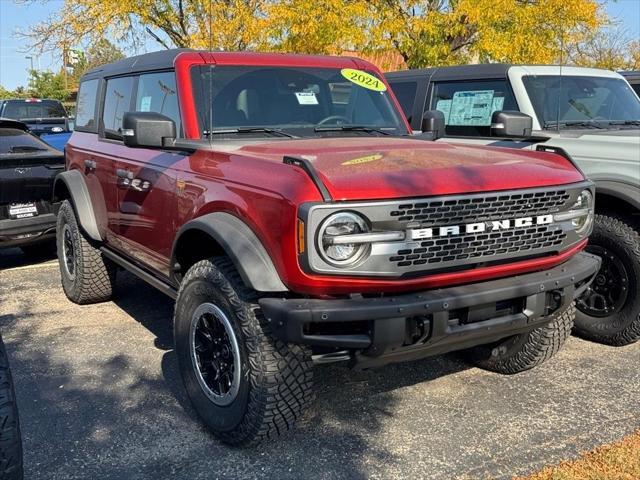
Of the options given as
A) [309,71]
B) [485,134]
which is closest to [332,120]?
[309,71]

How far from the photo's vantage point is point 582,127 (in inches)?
199

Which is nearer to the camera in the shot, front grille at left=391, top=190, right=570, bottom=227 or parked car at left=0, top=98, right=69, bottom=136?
front grille at left=391, top=190, right=570, bottom=227

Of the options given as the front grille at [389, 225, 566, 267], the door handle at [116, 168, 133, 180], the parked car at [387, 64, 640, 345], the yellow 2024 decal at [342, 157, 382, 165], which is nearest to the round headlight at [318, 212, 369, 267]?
the front grille at [389, 225, 566, 267]

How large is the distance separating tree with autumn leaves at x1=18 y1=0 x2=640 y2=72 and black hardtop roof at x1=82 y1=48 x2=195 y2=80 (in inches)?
194

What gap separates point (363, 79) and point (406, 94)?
173cm

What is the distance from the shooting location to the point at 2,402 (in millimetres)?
2402

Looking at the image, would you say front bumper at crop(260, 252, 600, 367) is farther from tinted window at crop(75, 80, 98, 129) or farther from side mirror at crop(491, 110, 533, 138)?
tinted window at crop(75, 80, 98, 129)

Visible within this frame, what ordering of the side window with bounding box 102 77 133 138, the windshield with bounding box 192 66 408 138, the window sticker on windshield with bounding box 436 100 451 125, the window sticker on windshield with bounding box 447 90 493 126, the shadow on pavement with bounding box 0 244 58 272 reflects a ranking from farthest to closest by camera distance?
1. the shadow on pavement with bounding box 0 244 58 272
2. the window sticker on windshield with bounding box 436 100 451 125
3. the window sticker on windshield with bounding box 447 90 493 126
4. the side window with bounding box 102 77 133 138
5. the windshield with bounding box 192 66 408 138

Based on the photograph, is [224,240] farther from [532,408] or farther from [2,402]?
[532,408]

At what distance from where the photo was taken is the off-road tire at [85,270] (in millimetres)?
5301

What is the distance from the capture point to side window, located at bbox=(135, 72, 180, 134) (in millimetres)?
3990

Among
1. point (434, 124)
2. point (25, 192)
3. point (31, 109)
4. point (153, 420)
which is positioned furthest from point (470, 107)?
point (31, 109)

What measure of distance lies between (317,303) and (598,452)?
5.42ft

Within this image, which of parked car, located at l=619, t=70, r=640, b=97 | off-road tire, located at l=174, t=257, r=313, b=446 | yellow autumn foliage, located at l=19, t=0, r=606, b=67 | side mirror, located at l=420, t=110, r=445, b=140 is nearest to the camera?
off-road tire, located at l=174, t=257, r=313, b=446
